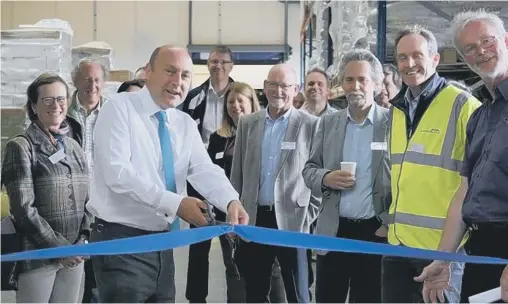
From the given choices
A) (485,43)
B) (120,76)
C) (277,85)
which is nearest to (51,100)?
(277,85)

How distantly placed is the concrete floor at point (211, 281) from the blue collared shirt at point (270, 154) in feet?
4.55

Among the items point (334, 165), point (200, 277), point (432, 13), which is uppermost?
point (432, 13)

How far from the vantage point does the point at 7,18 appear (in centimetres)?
1462

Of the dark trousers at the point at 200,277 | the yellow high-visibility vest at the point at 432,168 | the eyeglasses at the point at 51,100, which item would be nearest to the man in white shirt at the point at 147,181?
the eyeglasses at the point at 51,100

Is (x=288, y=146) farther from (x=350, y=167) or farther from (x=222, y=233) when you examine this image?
(x=222, y=233)

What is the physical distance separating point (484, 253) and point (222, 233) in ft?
3.06

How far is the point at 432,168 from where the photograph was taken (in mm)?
2594

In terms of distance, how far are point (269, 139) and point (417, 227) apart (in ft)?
4.29

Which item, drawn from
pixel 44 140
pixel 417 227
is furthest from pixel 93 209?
pixel 417 227

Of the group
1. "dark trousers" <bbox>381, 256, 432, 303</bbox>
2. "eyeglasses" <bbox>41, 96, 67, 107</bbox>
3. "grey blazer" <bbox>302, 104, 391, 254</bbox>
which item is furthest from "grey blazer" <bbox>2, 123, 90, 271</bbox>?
"dark trousers" <bbox>381, 256, 432, 303</bbox>

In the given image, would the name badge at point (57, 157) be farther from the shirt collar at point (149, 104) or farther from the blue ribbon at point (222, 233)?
the blue ribbon at point (222, 233)

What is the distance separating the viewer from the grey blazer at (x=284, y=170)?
12.0ft

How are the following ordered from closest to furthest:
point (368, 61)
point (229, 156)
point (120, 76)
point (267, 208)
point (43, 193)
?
point (43, 193) → point (368, 61) → point (267, 208) → point (229, 156) → point (120, 76)

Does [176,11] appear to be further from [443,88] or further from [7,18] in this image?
[443,88]
